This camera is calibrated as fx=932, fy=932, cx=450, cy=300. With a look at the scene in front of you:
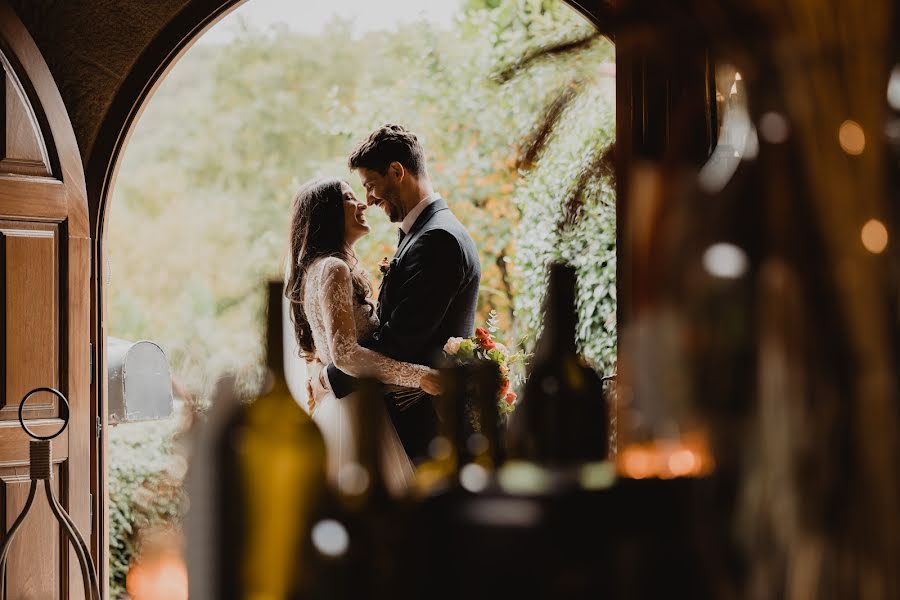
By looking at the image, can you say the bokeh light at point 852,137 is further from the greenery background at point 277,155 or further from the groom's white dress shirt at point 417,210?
the greenery background at point 277,155

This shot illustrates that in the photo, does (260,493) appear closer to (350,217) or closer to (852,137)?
(852,137)

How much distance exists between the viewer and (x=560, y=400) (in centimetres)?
59

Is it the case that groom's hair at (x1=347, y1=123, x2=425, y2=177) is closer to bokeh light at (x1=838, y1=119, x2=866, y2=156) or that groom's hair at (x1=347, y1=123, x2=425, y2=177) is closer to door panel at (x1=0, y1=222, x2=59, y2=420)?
door panel at (x1=0, y1=222, x2=59, y2=420)

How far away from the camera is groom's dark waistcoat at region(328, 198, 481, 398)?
3.02 metres

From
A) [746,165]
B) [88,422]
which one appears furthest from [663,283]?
[88,422]

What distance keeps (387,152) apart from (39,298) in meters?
1.21

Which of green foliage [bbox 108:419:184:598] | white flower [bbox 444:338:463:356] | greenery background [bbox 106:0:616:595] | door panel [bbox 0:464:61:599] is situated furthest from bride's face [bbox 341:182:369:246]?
greenery background [bbox 106:0:616:595]

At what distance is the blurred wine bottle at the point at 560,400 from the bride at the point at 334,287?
241 cm

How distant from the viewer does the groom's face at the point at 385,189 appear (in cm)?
320

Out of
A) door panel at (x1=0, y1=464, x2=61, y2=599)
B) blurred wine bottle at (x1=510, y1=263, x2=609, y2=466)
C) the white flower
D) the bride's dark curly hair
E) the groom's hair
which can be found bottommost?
door panel at (x1=0, y1=464, x2=61, y2=599)

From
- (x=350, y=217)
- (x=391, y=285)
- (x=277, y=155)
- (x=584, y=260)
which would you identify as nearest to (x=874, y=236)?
(x=391, y=285)

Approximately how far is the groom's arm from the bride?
11cm

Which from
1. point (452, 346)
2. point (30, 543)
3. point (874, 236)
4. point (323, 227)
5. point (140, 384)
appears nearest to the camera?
point (874, 236)

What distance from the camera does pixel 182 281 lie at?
27.5ft
